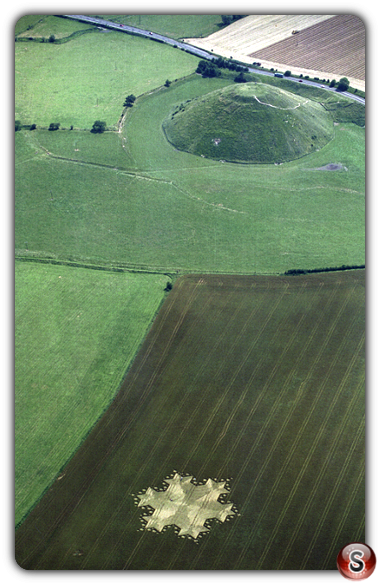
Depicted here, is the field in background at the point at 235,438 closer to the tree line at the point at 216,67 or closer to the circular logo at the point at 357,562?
the circular logo at the point at 357,562

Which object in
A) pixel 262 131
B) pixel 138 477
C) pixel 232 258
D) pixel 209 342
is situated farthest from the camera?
pixel 262 131

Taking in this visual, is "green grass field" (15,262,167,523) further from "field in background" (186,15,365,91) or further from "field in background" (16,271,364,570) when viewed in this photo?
"field in background" (186,15,365,91)

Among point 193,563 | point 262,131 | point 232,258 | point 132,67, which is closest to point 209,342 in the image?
point 232,258

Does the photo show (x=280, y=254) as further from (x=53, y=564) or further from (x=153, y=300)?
(x=53, y=564)

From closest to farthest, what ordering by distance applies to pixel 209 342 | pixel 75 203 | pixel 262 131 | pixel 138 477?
pixel 138 477
pixel 209 342
pixel 75 203
pixel 262 131

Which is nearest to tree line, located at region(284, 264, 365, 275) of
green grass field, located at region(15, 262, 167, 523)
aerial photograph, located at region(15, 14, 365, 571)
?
aerial photograph, located at region(15, 14, 365, 571)
